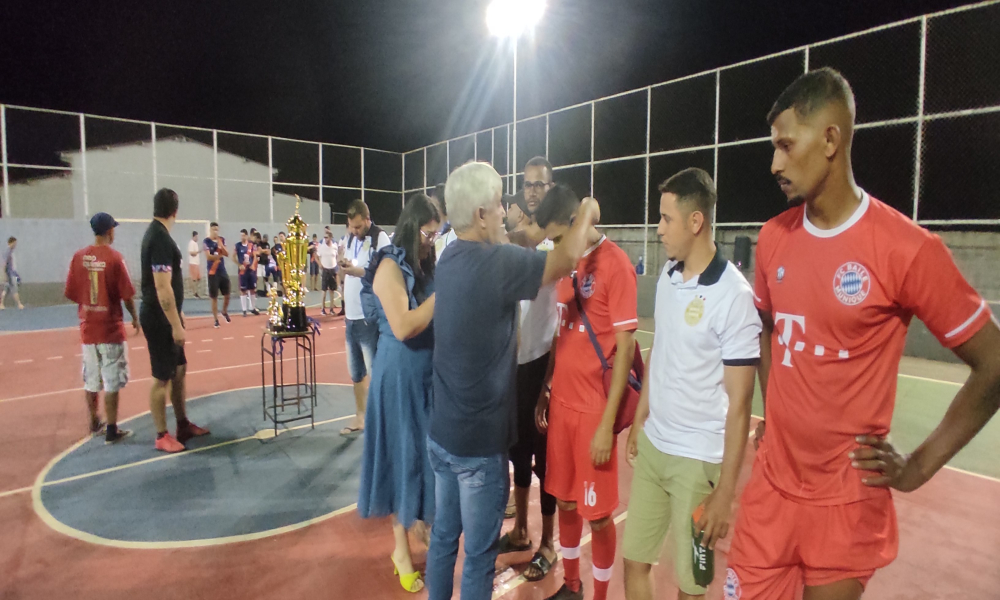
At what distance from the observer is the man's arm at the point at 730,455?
1.97 metres

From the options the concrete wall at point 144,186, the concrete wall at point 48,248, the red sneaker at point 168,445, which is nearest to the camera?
the red sneaker at point 168,445

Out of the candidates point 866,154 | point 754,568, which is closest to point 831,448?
point 754,568

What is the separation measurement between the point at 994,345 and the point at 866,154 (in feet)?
103

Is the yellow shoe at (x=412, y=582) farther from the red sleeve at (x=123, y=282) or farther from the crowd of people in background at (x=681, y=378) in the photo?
the red sleeve at (x=123, y=282)

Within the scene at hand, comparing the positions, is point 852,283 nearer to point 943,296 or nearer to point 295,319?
point 943,296

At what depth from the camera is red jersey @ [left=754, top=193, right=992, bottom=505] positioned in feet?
4.77

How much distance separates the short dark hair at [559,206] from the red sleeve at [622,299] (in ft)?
1.17

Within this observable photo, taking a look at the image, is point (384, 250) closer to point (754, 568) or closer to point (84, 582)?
point (754, 568)

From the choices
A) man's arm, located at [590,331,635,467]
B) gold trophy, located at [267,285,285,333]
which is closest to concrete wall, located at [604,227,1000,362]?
gold trophy, located at [267,285,285,333]

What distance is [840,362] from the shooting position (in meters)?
1.60

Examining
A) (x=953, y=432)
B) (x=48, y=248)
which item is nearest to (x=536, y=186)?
(x=953, y=432)

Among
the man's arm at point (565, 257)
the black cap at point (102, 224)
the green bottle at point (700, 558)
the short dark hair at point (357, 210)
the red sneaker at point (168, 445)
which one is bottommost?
the red sneaker at point (168, 445)

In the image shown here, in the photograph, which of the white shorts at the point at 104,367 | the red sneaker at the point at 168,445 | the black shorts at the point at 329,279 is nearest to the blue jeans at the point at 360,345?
the red sneaker at the point at 168,445

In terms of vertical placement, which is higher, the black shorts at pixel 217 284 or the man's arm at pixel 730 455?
the black shorts at pixel 217 284
